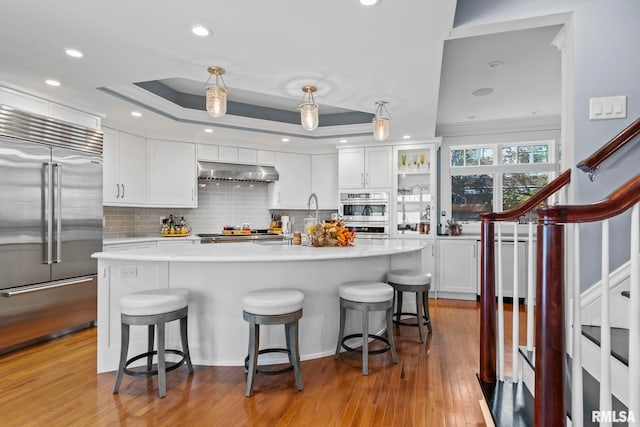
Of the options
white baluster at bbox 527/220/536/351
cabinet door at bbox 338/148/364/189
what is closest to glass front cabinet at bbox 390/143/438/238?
cabinet door at bbox 338/148/364/189

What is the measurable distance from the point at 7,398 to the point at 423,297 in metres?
3.42

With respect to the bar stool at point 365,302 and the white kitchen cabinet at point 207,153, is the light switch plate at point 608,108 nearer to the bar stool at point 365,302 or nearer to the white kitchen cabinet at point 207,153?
the bar stool at point 365,302

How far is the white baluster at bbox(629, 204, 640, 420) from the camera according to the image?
892 mm

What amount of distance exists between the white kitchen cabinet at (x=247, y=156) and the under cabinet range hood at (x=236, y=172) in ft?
0.21

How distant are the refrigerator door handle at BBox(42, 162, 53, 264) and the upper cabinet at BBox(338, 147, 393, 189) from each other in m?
3.70

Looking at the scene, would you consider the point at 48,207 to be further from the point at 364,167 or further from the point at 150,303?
the point at 364,167

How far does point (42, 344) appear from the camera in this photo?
340 centimetres

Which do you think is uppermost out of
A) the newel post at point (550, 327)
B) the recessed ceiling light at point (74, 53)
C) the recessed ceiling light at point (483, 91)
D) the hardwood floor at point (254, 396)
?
the recessed ceiling light at point (483, 91)

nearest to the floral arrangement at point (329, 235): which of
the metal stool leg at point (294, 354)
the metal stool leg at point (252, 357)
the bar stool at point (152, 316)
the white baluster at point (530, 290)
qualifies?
the metal stool leg at point (294, 354)

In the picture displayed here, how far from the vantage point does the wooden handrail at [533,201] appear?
75.7 inches

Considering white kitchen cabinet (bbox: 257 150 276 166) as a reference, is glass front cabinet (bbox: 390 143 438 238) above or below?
below

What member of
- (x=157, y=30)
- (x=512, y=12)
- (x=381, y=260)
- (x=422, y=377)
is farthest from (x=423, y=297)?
(x=157, y=30)

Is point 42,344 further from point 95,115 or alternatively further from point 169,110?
point 169,110

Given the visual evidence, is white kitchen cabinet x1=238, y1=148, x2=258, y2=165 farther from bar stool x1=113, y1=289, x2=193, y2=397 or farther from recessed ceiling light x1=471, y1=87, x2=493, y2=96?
bar stool x1=113, y1=289, x2=193, y2=397
